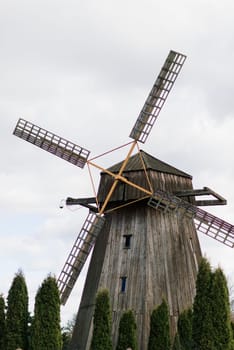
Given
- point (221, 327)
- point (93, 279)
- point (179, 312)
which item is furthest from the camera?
point (93, 279)

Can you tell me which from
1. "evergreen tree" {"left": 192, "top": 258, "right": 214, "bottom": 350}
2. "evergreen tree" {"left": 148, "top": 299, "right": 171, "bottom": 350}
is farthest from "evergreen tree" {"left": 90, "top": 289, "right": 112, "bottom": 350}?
"evergreen tree" {"left": 192, "top": 258, "right": 214, "bottom": 350}

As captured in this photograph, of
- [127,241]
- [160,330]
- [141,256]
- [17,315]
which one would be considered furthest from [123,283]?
[17,315]

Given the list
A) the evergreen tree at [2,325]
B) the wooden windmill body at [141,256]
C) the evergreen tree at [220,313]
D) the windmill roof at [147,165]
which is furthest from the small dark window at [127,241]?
the evergreen tree at [220,313]

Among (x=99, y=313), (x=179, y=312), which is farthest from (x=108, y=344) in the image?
(x=179, y=312)

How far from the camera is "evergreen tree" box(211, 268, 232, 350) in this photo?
89.2 ft

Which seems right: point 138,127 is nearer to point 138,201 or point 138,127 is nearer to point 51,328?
point 138,201

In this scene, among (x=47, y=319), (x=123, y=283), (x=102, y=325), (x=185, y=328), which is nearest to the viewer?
(x=47, y=319)

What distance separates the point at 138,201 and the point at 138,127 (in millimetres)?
3051

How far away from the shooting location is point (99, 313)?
29.8 m

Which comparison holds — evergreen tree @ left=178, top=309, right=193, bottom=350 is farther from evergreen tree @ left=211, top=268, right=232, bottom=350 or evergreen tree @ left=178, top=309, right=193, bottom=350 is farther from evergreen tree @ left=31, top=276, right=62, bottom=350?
evergreen tree @ left=31, top=276, right=62, bottom=350

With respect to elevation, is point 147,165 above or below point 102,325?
above

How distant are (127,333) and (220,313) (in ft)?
13.8

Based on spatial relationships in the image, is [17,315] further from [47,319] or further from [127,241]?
[127,241]

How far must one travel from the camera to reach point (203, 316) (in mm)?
27375
